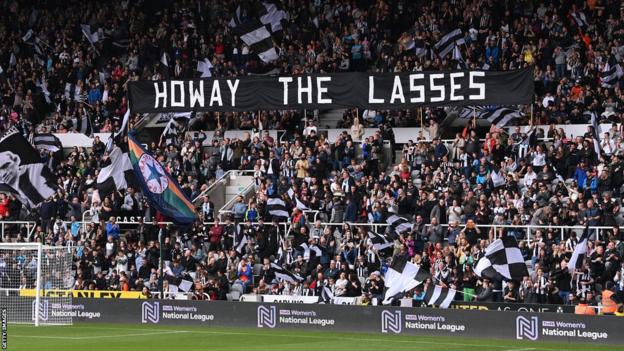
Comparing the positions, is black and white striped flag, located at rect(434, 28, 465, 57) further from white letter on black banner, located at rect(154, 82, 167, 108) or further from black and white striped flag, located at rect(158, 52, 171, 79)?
black and white striped flag, located at rect(158, 52, 171, 79)

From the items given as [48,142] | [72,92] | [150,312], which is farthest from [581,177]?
[72,92]

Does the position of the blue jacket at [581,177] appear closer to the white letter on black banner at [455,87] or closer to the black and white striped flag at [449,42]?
the white letter on black banner at [455,87]

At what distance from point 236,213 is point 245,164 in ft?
10.1

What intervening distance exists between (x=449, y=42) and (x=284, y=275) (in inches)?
450

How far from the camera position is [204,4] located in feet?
177

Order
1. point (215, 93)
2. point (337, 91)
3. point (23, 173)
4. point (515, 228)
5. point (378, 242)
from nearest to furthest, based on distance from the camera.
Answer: point (515, 228) → point (378, 242) → point (23, 173) → point (337, 91) → point (215, 93)

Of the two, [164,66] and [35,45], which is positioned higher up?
[35,45]

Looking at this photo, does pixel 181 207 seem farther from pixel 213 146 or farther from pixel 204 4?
pixel 204 4

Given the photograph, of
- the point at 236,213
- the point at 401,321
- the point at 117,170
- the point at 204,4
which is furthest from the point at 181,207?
the point at 204,4

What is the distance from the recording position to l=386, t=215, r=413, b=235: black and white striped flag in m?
38.8

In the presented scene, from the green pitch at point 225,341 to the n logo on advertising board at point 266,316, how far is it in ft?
1.95

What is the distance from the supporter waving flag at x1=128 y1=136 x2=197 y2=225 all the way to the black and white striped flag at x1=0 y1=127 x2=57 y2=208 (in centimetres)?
276

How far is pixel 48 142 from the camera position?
1938 inches

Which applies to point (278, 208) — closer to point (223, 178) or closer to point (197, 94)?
point (223, 178)
